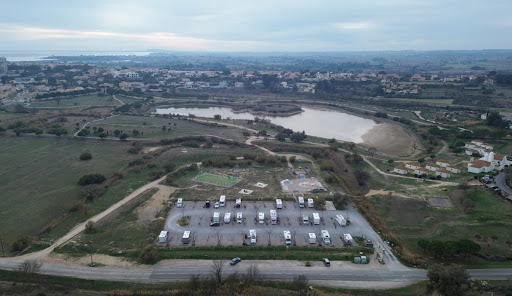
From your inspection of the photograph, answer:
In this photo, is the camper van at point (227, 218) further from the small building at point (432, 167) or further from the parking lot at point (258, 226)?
the small building at point (432, 167)

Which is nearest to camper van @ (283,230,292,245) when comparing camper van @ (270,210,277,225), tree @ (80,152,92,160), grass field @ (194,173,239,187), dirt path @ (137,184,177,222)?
camper van @ (270,210,277,225)

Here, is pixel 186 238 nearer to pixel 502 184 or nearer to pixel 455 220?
pixel 455 220

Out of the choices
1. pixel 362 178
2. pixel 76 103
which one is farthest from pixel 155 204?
pixel 76 103

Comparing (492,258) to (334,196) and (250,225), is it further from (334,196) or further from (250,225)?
(250,225)

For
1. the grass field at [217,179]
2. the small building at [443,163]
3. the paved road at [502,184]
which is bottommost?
the grass field at [217,179]

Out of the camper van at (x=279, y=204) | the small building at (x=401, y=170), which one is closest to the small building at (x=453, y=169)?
the small building at (x=401, y=170)
